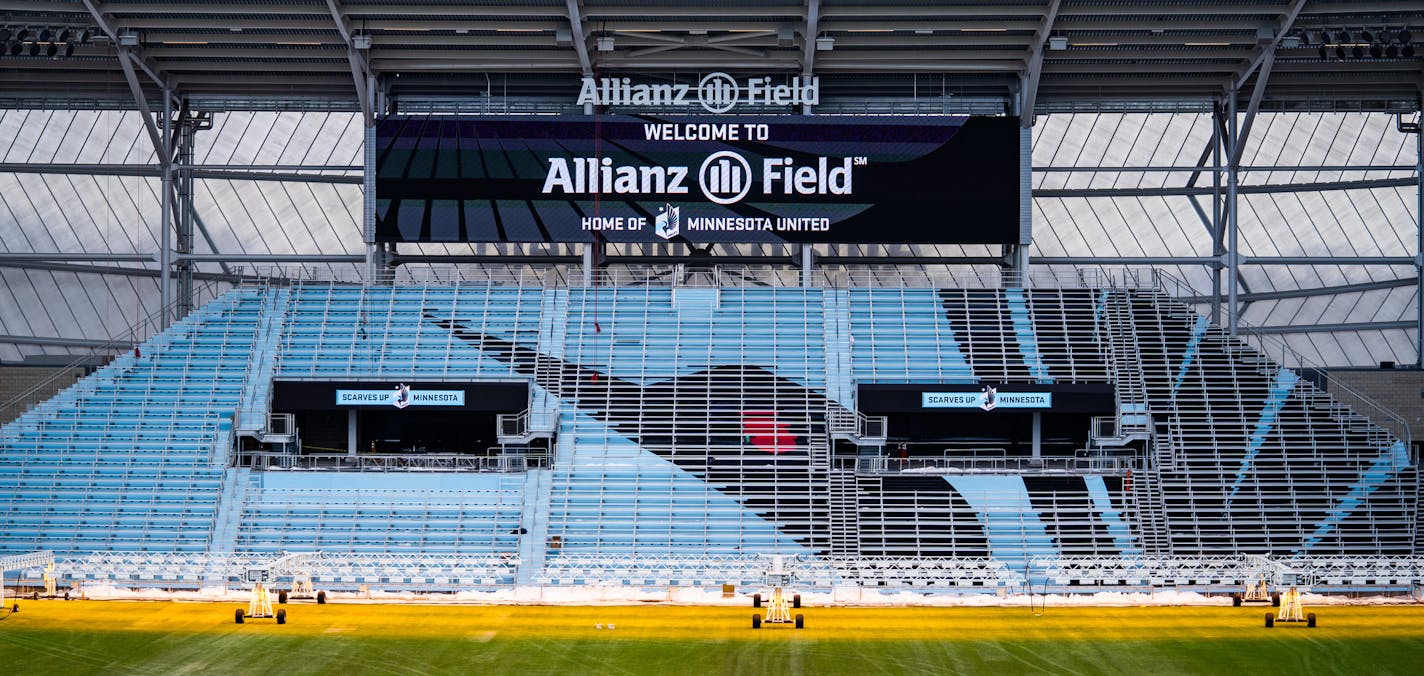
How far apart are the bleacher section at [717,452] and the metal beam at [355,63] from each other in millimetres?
5134

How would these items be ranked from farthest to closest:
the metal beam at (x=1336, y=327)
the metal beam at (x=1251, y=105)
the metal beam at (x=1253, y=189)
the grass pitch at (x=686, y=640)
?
the metal beam at (x=1336, y=327) < the metal beam at (x=1253, y=189) < the metal beam at (x=1251, y=105) < the grass pitch at (x=686, y=640)

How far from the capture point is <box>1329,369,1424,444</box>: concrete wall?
47.9 meters

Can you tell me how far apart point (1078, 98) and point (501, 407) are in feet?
62.5

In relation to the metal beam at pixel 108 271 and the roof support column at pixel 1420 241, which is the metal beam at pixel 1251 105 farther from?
the metal beam at pixel 108 271

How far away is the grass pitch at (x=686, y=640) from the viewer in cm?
2689

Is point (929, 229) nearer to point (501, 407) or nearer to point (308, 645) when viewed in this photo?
point (501, 407)

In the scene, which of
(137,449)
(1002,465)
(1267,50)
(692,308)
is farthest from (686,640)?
(1267,50)

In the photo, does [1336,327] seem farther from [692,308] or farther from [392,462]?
[392,462]

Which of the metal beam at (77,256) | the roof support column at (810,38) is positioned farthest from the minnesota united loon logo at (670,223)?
the metal beam at (77,256)

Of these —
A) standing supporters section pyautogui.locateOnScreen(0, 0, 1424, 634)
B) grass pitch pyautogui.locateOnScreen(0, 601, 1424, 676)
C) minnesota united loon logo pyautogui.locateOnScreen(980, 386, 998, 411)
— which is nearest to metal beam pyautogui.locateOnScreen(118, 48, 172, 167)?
standing supporters section pyautogui.locateOnScreen(0, 0, 1424, 634)

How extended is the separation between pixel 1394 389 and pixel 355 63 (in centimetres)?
3063

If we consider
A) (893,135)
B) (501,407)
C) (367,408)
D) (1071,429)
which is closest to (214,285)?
(367,408)

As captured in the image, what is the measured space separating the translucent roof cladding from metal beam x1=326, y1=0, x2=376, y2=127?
5827 mm

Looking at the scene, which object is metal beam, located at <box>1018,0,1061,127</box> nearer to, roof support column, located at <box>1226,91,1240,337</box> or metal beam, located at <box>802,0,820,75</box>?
roof support column, located at <box>1226,91,1240,337</box>
